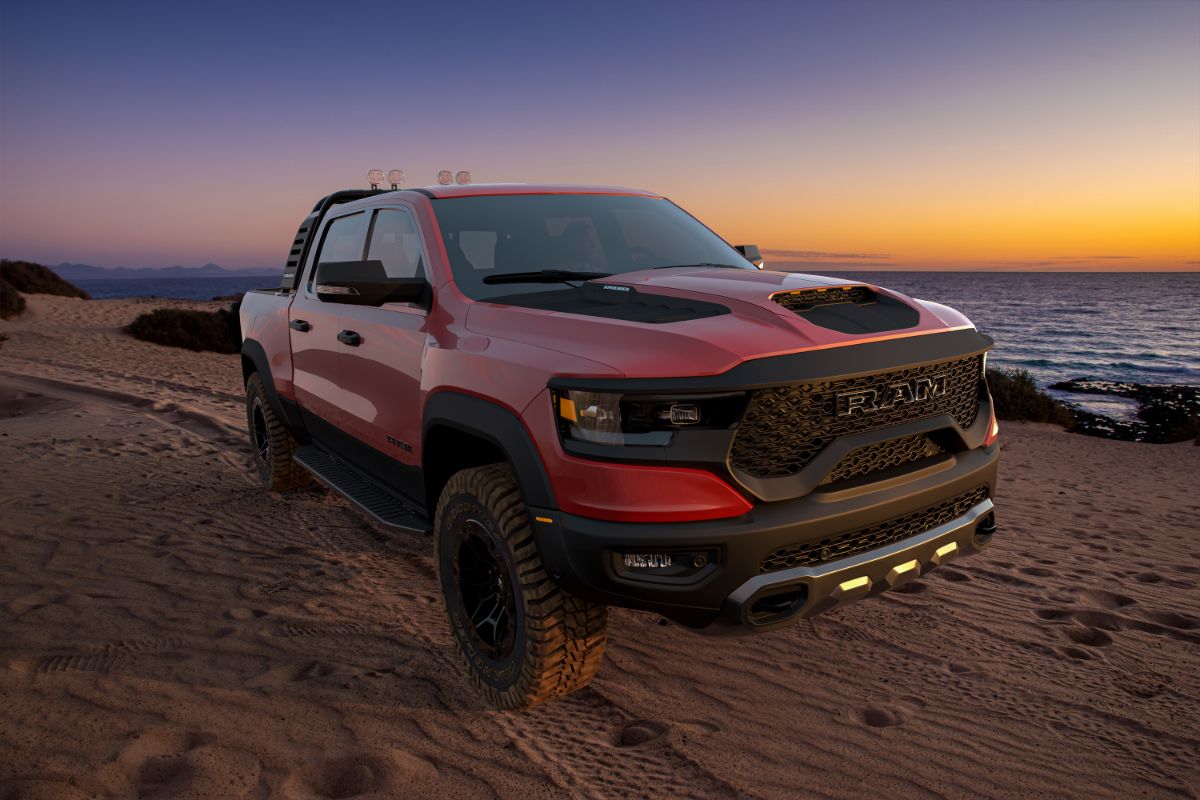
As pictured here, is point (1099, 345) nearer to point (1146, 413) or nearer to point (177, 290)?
point (1146, 413)

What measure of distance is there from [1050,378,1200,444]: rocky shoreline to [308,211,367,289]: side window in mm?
12843

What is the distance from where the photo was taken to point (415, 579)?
14.5ft

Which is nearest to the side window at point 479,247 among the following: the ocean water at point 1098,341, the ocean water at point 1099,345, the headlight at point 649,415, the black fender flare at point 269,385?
the headlight at point 649,415

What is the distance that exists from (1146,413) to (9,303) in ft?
95.5

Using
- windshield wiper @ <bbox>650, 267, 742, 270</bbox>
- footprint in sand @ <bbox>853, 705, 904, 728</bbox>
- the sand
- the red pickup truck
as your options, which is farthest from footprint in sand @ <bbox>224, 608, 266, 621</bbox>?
footprint in sand @ <bbox>853, 705, 904, 728</bbox>

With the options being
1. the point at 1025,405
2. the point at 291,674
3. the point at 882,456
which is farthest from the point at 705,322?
the point at 1025,405

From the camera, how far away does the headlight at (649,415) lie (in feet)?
7.81

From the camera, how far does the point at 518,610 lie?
277 centimetres

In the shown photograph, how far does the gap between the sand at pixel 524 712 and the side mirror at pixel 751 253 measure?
1.96 m

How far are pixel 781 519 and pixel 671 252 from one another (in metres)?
2.05

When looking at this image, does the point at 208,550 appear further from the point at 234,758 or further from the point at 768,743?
the point at 768,743

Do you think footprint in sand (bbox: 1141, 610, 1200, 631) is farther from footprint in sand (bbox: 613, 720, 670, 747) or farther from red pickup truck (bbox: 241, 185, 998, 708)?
footprint in sand (bbox: 613, 720, 670, 747)

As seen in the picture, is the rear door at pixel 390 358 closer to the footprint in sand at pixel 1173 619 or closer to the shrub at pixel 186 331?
the footprint in sand at pixel 1173 619

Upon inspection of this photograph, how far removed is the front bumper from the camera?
2.35 metres
